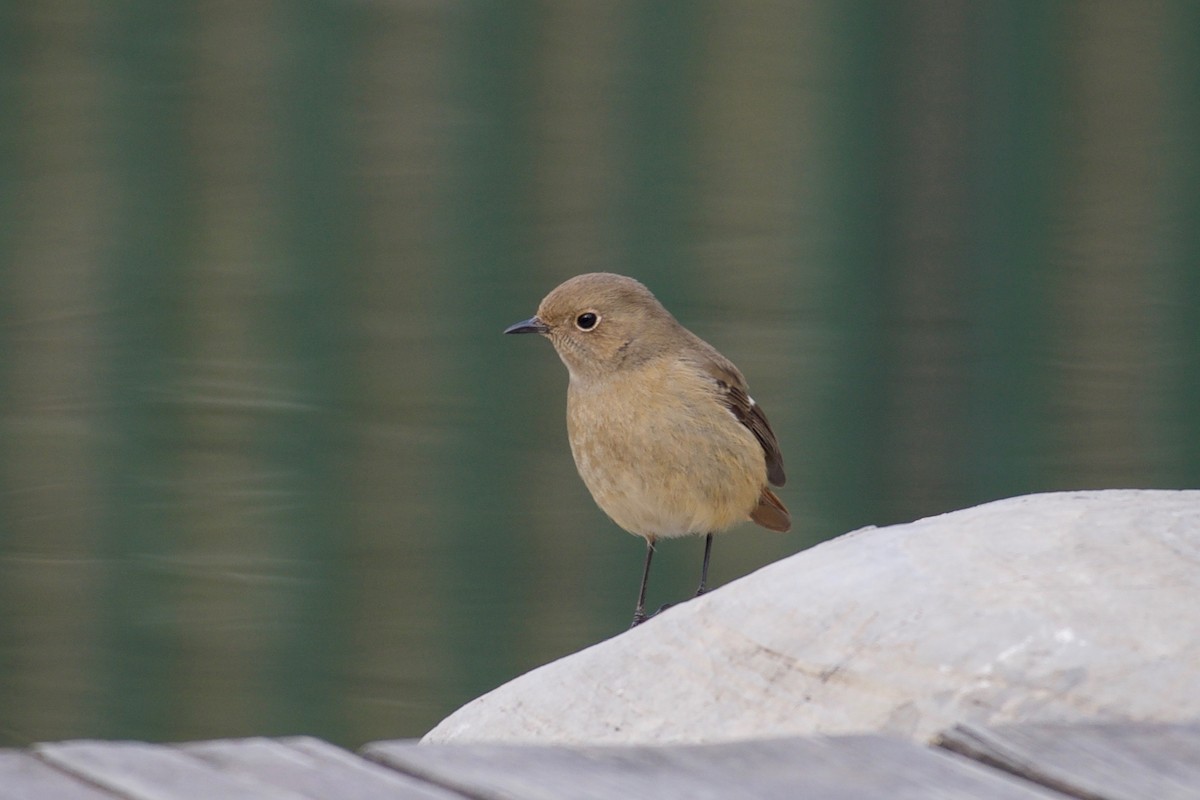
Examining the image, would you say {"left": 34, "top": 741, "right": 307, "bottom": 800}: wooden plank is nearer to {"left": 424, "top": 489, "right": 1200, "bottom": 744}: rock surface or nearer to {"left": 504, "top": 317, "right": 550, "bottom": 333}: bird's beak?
{"left": 424, "top": 489, "right": 1200, "bottom": 744}: rock surface

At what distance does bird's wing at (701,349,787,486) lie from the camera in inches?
195

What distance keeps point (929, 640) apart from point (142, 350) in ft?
9.96

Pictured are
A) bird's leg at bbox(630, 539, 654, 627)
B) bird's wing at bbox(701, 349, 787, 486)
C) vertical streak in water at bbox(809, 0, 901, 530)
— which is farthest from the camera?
vertical streak in water at bbox(809, 0, 901, 530)

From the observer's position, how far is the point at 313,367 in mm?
5180

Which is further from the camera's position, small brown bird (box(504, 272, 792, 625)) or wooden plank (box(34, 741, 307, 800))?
small brown bird (box(504, 272, 792, 625))

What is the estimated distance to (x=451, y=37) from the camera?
5.14 metres

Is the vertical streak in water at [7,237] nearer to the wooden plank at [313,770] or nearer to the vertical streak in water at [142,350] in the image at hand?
the vertical streak in water at [142,350]

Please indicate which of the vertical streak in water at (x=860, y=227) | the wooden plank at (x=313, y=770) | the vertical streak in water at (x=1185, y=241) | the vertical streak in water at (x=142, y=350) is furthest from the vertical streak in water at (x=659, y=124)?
the wooden plank at (x=313, y=770)

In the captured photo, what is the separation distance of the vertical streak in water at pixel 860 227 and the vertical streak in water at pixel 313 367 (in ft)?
4.73

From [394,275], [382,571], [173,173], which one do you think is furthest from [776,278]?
[173,173]

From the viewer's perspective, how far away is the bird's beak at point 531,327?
15.9 ft

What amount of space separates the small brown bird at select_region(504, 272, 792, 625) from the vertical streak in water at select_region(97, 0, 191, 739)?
1131 millimetres

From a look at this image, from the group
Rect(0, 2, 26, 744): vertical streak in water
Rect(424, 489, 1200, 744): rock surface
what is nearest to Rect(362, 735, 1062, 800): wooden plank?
Rect(424, 489, 1200, 744): rock surface

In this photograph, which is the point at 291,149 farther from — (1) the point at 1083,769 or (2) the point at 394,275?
(1) the point at 1083,769
